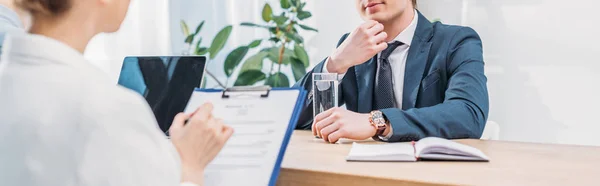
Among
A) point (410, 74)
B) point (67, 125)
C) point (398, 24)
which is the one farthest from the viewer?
point (398, 24)

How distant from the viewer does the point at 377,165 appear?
1.05 meters

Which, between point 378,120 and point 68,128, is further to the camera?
point 378,120

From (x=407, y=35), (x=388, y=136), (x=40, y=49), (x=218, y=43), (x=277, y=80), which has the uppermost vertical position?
(x=40, y=49)

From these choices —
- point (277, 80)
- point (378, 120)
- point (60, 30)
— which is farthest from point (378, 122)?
point (277, 80)

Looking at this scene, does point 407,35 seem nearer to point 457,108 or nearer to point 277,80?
point 457,108

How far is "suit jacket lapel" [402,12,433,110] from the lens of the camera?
1.74 meters

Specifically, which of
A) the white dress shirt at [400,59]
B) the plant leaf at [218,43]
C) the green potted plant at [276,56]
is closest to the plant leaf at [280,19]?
the green potted plant at [276,56]

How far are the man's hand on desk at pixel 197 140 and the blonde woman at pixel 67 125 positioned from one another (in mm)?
111

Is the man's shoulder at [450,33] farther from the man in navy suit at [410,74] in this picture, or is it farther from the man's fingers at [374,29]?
the man's fingers at [374,29]

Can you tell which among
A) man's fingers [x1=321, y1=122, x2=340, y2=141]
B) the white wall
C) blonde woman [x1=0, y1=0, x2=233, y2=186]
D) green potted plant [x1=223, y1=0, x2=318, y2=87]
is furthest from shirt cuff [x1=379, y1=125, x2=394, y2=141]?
the white wall

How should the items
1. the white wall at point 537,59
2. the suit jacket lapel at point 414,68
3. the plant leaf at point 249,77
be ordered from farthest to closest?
the plant leaf at point 249,77
the white wall at point 537,59
the suit jacket lapel at point 414,68

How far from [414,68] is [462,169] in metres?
0.79

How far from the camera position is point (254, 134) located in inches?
40.8

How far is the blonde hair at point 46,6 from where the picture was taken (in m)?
0.67
